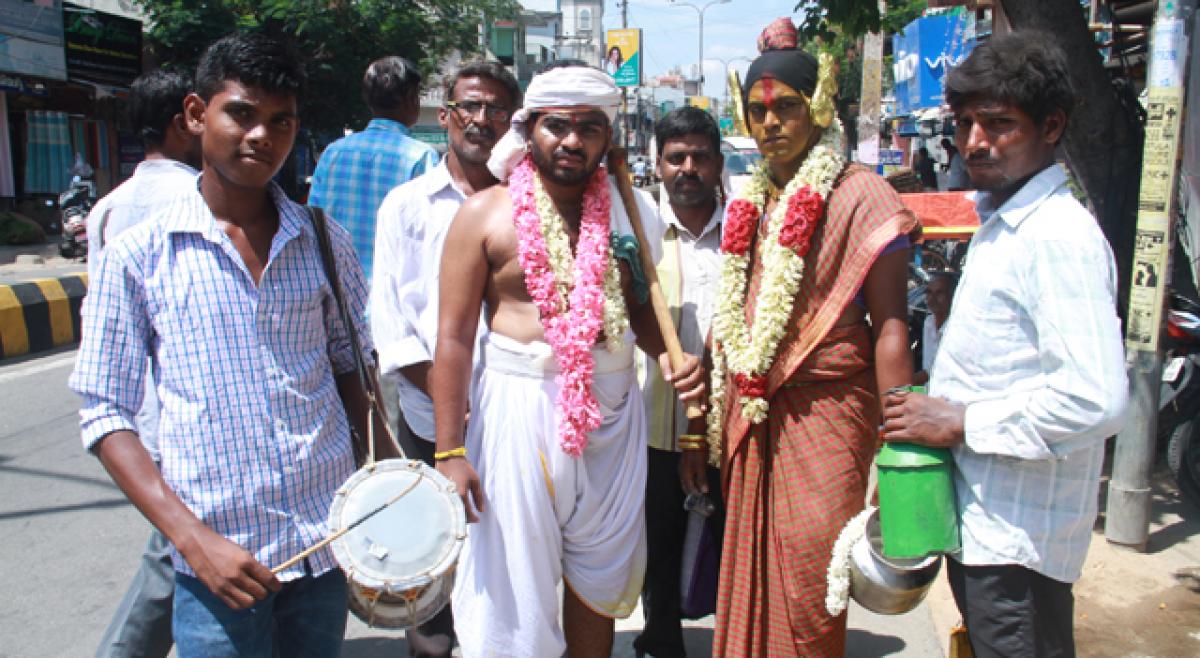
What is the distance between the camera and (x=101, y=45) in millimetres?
16531

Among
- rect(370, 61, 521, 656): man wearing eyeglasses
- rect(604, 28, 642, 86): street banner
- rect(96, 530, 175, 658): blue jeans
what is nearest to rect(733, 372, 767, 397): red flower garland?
rect(370, 61, 521, 656): man wearing eyeglasses

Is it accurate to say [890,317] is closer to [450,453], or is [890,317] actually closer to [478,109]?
[450,453]

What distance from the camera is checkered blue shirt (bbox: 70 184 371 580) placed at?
6.50 ft

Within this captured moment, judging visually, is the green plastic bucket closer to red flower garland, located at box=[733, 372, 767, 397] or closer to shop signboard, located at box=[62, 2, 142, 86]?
red flower garland, located at box=[733, 372, 767, 397]

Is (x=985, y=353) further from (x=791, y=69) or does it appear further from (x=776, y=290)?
(x=791, y=69)

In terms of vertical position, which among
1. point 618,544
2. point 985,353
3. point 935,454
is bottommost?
point 618,544

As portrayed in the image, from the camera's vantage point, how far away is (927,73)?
16.7 metres

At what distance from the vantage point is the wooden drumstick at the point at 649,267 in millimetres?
2898

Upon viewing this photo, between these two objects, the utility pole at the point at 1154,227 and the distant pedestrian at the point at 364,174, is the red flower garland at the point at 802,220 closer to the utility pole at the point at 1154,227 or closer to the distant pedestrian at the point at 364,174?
the distant pedestrian at the point at 364,174

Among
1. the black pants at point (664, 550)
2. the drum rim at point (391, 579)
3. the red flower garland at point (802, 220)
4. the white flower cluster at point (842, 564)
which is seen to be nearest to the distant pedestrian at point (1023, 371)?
the white flower cluster at point (842, 564)

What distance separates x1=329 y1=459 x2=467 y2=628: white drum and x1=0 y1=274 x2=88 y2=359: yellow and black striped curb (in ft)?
25.8

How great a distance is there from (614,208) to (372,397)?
0.99 meters

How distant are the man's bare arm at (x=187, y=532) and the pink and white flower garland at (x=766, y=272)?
4.81ft

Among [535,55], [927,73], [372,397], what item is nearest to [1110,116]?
[372,397]
